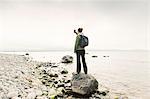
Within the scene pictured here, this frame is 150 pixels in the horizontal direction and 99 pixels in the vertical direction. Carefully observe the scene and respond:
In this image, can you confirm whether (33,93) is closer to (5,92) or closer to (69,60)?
(5,92)

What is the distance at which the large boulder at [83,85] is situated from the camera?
13.4 metres

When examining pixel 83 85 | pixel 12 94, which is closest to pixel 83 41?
pixel 83 85

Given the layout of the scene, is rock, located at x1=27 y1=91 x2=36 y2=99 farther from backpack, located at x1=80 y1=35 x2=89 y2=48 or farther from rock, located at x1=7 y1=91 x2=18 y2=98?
backpack, located at x1=80 y1=35 x2=89 y2=48

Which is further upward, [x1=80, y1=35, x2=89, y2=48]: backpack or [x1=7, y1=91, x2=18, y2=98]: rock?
[x1=80, y1=35, x2=89, y2=48]: backpack

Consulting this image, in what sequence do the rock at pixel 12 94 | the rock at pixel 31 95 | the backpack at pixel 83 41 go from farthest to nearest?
the backpack at pixel 83 41 < the rock at pixel 31 95 < the rock at pixel 12 94

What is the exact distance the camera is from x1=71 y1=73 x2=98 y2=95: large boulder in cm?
1341

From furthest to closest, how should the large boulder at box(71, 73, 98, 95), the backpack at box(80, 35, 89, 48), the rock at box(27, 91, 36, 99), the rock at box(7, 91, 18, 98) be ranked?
the backpack at box(80, 35, 89, 48) → the large boulder at box(71, 73, 98, 95) → the rock at box(27, 91, 36, 99) → the rock at box(7, 91, 18, 98)

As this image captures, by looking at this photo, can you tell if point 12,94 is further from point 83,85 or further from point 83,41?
point 83,41

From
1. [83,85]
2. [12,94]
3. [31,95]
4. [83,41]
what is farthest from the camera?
[83,41]

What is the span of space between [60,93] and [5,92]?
318 cm

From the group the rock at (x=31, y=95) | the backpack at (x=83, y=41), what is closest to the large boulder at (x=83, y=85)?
the backpack at (x=83, y=41)

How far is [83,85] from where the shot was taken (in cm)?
1345

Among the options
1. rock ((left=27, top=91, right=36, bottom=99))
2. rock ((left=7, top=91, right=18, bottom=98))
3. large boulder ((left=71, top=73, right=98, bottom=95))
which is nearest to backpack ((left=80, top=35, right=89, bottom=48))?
large boulder ((left=71, top=73, right=98, bottom=95))

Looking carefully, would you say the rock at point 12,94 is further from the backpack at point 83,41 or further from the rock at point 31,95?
the backpack at point 83,41
